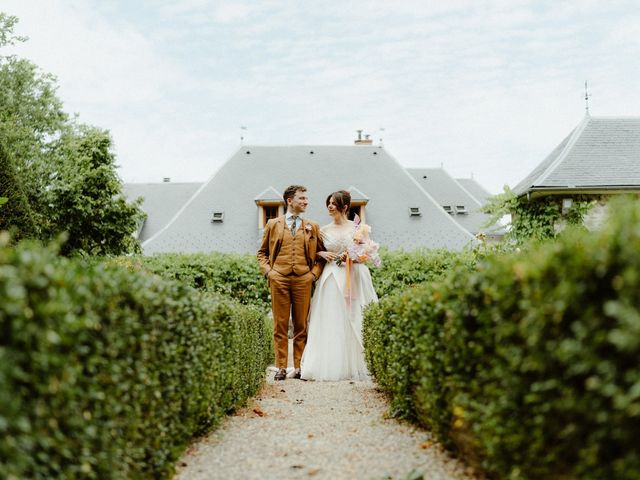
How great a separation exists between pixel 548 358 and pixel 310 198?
24.5 m

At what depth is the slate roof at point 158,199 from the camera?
30.8 meters

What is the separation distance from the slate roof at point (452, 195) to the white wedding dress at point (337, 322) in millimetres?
22649

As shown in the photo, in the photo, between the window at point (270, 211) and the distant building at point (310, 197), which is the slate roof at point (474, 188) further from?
the window at point (270, 211)

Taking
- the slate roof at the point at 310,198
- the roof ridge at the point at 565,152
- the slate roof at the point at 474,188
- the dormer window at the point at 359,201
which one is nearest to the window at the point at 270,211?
the slate roof at the point at 310,198

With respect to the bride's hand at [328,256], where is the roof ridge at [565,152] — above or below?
above

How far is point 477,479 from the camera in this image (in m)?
3.13

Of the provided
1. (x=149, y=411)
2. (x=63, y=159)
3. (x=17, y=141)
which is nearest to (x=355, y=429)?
(x=149, y=411)

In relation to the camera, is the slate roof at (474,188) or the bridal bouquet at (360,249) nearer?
the bridal bouquet at (360,249)

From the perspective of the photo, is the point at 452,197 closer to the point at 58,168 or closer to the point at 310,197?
the point at 310,197

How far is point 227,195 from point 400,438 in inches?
861

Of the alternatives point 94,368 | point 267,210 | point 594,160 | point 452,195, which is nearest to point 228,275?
point 267,210

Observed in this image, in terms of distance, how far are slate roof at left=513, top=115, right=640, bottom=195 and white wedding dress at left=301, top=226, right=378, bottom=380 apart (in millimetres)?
9454

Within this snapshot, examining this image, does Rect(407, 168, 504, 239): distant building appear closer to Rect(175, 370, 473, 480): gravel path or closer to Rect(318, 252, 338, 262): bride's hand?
Rect(318, 252, 338, 262): bride's hand

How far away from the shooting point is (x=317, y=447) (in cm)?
442
